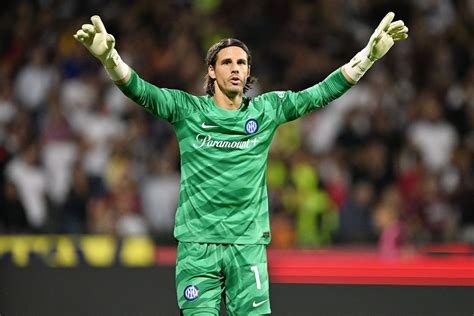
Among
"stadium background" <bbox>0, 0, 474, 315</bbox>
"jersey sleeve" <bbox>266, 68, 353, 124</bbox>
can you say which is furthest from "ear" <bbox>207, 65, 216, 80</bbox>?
"stadium background" <bbox>0, 0, 474, 315</bbox>

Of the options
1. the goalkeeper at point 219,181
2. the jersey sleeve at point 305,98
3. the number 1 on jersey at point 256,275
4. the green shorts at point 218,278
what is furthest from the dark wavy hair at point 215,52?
the number 1 on jersey at point 256,275

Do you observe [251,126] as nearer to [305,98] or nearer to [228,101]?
[228,101]

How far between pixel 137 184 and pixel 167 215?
512 millimetres

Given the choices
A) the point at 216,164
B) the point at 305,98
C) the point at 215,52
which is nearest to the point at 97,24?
the point at 215,52

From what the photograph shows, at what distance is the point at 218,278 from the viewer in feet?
19.4

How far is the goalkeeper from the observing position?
19.3ft

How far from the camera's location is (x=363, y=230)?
37.6ft

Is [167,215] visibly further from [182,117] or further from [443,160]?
[182,117]

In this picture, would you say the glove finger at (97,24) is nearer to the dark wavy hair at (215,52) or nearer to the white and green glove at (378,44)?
the dark wavy hair at (215,52)

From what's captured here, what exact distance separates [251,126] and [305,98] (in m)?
0.40

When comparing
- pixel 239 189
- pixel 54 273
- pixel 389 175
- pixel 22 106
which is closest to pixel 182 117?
pixel 239 189

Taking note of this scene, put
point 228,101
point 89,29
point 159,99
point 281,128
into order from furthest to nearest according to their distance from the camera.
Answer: point 281,128 < point 228,101 < point 159,99 < point 89,29

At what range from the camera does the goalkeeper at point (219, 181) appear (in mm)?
5871

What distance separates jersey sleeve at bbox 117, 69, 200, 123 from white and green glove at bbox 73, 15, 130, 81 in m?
0.10
